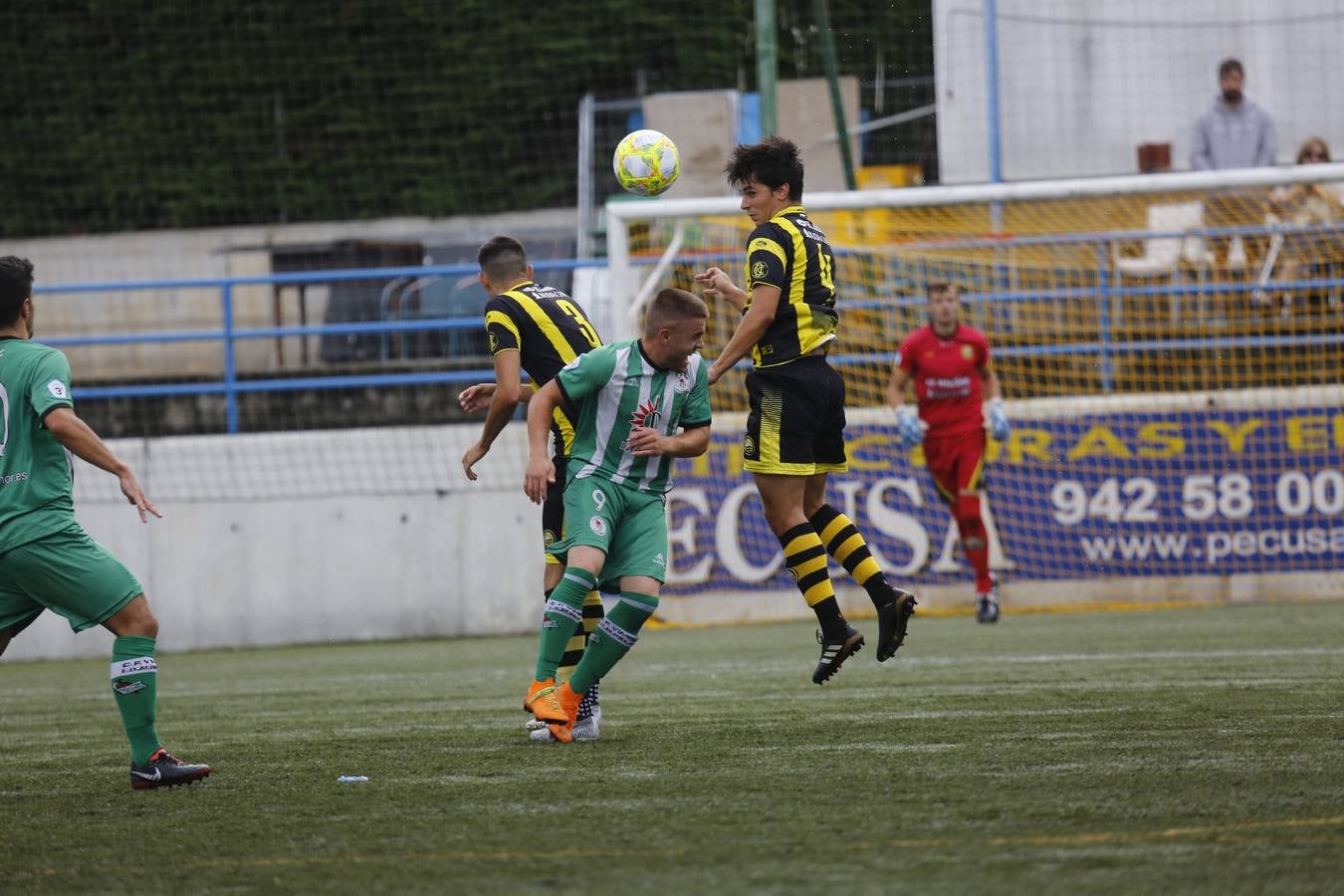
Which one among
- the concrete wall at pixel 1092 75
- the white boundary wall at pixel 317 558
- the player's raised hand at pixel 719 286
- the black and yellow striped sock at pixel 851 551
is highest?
the concrete wall at pixel 1092 75

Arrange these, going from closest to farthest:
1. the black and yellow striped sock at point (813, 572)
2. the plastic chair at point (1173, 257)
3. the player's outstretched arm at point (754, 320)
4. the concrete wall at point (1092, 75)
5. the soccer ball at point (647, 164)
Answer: the player's outstretched arm at point (754, 320) → the black and yellow striped sock at point (813, 572) → the soccer ball at point (647, 164) → the plastic chair at point (1173, 257) → the concrete wall at point (1092, 75)

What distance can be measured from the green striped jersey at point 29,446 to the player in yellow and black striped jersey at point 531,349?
5.45 feet

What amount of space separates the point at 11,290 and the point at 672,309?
2187mm

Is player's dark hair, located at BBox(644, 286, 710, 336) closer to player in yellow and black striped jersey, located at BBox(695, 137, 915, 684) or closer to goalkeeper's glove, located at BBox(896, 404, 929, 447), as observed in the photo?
player in yellow and black striped jersey, located at BBox(695, 137, 915, 684)

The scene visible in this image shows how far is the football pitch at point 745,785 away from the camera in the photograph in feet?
12.3

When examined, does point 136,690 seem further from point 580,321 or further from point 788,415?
point 788,415

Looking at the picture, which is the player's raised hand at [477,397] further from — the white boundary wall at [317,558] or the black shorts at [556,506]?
the white boundary wall at [317,558]

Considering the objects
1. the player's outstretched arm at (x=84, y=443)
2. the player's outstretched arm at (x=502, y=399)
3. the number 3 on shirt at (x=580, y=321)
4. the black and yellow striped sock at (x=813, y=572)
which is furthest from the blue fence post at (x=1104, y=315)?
the player's outstretched arm at (x=84, y=443)

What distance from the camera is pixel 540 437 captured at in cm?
591

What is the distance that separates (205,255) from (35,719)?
56.5 feet

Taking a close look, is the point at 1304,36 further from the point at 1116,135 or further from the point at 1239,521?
the point at 1239,521

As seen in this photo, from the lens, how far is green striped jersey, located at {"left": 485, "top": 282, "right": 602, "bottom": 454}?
265 inches

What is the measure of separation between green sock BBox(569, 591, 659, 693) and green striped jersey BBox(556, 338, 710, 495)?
1.41ft

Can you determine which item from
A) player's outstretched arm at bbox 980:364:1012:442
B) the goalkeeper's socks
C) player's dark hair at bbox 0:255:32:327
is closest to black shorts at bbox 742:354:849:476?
player's dark hair at bbox 0:255:32:327
